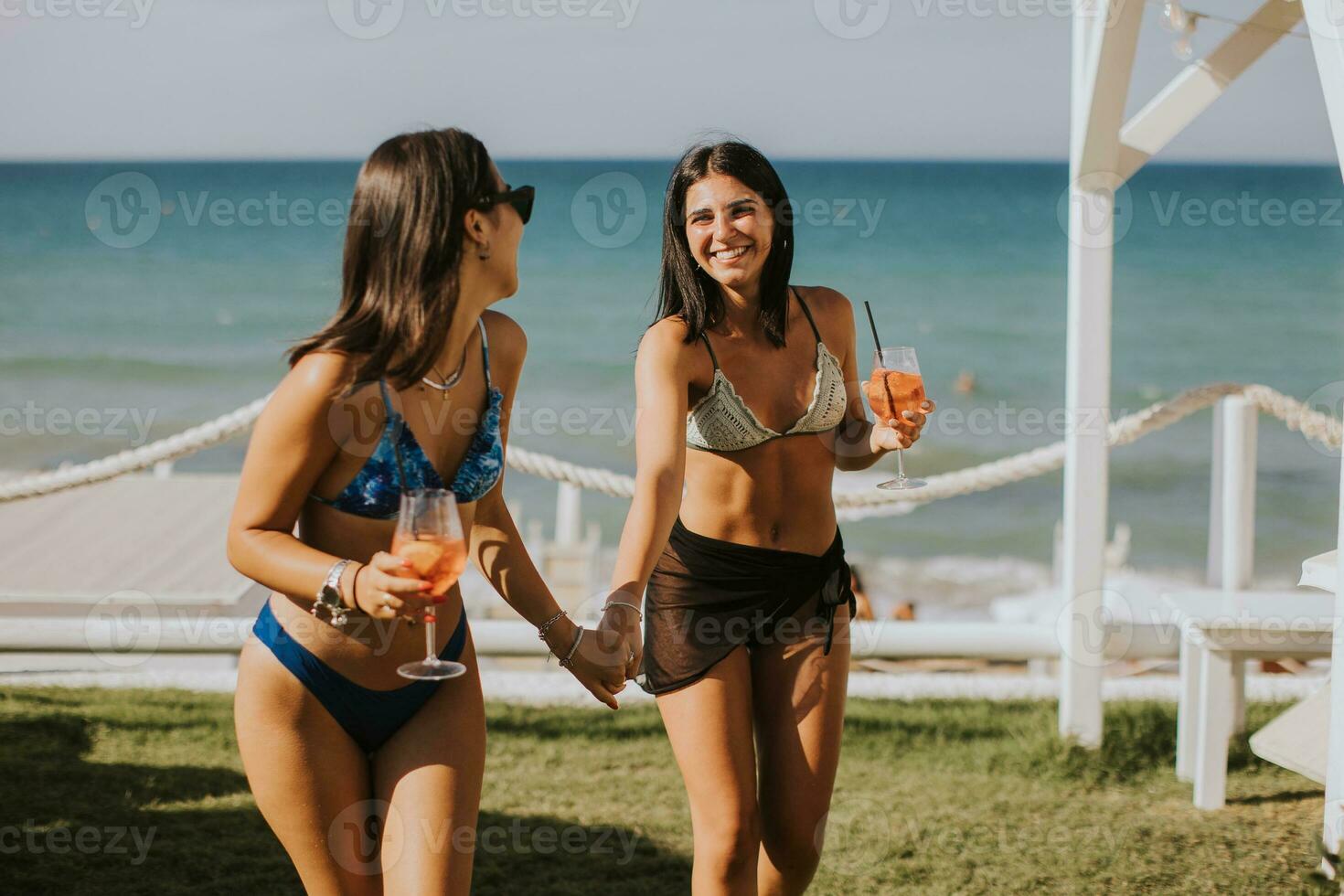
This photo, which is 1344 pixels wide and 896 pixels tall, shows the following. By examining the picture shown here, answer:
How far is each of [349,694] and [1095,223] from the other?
10.6 ft

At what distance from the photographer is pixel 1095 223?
4445 millimetres

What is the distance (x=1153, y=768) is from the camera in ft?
15.4

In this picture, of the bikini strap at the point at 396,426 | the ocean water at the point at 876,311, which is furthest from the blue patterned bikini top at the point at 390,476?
the ocean water at the point at 876,311

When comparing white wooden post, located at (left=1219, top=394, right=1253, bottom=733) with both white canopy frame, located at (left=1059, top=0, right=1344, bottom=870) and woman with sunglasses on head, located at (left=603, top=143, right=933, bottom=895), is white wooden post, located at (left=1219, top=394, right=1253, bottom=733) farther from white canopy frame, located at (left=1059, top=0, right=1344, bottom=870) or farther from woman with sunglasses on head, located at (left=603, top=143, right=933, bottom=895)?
woman with sunglasses on head, located at (left=603, top=143, right=933, bottom=895)

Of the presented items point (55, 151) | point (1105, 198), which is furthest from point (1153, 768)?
point (55, 151)

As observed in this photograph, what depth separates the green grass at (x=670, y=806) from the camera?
391 centimetres

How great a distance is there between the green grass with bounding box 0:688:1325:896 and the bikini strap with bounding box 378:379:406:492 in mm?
2148

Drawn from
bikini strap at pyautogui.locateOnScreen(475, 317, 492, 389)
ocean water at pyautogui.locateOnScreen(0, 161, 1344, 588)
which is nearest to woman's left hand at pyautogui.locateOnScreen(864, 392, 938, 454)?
bikini strap at pyautogui.locateOnScreen(475, 317, 492, 389)

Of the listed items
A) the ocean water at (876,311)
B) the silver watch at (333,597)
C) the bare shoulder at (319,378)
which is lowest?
A: the silver watch at (333,597)

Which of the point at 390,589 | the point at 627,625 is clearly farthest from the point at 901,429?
the point at 390,589

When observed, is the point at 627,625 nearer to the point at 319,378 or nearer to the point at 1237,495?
the point at 319,378

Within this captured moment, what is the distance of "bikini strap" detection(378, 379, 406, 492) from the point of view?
83.0 inches

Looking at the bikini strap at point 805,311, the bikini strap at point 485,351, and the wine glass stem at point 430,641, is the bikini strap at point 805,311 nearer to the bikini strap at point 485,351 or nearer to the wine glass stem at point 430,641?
the bikini strap at point 485,351

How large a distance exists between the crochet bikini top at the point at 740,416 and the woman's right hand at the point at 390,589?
3.22ft
